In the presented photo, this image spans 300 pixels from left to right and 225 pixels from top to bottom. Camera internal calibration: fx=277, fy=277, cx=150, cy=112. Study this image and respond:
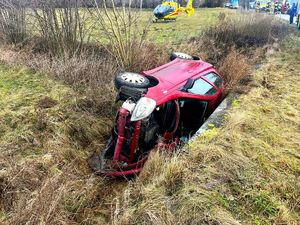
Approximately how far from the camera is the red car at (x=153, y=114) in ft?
14.6

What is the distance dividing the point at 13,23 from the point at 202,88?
7.60 m

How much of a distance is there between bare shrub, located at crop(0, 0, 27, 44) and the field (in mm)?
2579

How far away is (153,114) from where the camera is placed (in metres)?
4.90

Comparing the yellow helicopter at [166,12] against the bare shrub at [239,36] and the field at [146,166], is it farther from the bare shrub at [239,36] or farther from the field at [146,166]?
the field at [146,166]

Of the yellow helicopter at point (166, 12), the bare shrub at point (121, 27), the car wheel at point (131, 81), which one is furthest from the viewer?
the yellow helicopter at point (166, 12)

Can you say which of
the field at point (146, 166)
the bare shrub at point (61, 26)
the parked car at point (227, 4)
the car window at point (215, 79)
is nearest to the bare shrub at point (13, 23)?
the bare shrub at point (61, 26)

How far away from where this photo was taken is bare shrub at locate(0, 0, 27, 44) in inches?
371

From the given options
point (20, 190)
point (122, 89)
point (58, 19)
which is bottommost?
point (20, 190)

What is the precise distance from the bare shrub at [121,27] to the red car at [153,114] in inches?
95.4

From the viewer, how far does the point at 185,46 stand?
408 inches

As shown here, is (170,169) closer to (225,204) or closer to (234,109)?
(225,204)

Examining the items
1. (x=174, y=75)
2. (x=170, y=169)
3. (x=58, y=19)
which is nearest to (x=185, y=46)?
(x=58, y=19)

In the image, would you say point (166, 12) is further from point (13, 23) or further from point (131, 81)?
point (131, 81)

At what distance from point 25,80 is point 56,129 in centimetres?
280
